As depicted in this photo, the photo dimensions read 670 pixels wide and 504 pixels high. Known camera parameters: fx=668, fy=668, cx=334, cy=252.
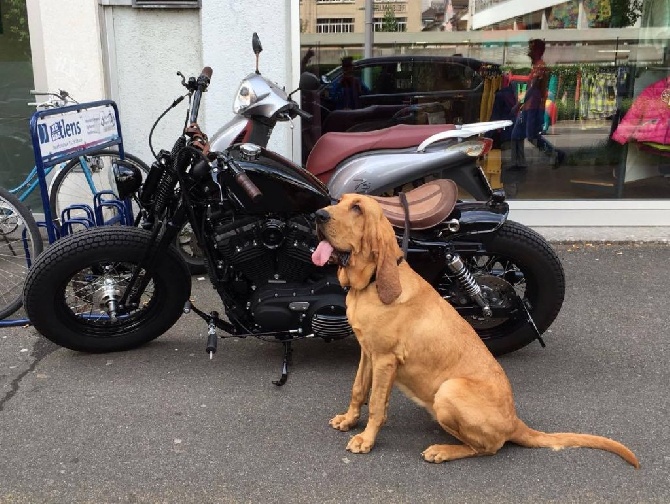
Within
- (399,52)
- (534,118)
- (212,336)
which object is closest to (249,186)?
(212,336)

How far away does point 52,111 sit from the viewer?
14.1ft

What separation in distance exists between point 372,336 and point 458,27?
4.60 meters

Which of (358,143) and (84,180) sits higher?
(358,143)

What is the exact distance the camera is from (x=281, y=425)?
130 inches

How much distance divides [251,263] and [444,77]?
384 centimetres

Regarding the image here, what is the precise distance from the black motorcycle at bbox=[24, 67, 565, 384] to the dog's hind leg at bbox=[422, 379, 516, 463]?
0.85m

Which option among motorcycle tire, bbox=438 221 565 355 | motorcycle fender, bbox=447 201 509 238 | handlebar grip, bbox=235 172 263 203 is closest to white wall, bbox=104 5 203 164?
handlebar grip, bbox=235 172 263 203

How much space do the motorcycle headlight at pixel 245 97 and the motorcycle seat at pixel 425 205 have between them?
1232 mm

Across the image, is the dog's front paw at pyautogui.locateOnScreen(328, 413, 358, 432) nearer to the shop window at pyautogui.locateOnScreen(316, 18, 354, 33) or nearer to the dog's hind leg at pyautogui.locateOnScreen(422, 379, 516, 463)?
the dog's hind leg at pyautogui.locateOnScreen(422, 379, 516, 463)

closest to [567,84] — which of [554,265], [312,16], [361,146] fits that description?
[312,16]

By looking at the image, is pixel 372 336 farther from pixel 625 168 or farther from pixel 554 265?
pixel 625 168

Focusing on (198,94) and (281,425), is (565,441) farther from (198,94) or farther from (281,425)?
(198,94)

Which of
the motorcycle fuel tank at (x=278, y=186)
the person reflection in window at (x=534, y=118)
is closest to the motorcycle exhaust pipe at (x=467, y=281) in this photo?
the motorcycle fuel tank at (x=278, y=186)

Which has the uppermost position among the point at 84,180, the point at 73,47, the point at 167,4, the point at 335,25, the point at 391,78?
the point at 167,4
